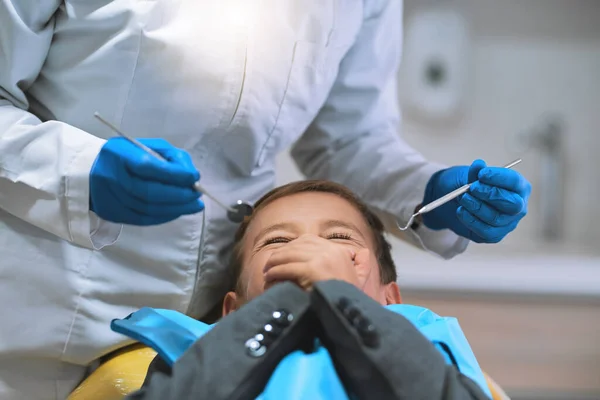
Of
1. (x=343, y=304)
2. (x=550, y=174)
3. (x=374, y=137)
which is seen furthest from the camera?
(x=550, y=174)

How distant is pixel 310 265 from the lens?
0.86 metres

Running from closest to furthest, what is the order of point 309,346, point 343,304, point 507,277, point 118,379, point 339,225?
1. point 343,304
2. point 309,346
3. point 118,379
4. point 339,225
5. point 507,277

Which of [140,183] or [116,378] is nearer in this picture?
[140,183]

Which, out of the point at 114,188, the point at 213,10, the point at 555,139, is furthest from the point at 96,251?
the point at 555,139

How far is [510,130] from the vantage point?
2.67 m

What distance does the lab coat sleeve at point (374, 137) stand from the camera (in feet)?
4.39

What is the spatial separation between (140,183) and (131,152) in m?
0.04

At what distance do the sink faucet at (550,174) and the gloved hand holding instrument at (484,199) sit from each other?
1.56 m

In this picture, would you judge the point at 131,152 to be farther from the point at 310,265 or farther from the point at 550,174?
the point at 550,174

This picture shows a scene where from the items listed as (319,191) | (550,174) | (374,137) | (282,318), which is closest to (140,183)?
(282,318)

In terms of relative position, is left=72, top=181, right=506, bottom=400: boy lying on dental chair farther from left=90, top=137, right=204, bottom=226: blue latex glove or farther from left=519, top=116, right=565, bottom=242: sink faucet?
left=519, top=116, right=565, bottom=242: sink faucet

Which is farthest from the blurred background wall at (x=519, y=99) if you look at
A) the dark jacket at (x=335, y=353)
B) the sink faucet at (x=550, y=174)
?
the dark jacket at (x=335, y=353)

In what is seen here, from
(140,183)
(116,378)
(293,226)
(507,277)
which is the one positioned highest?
(140,183)

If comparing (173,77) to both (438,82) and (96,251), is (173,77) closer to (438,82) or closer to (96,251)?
(96,251)
